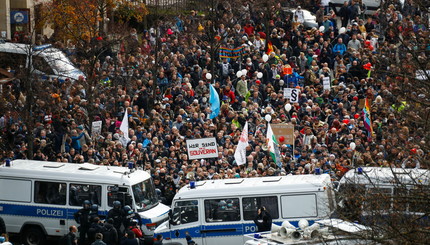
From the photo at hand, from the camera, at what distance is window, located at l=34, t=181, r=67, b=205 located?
25234 millimetres

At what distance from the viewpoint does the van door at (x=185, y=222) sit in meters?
23.5

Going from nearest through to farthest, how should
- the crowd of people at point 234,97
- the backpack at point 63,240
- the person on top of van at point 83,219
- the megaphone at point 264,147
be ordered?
1. the backpack at point 63,240
2. the person on top of van at point 83,219
3. the crowd of people at point 234,97
4. the megaphone at point 264,147

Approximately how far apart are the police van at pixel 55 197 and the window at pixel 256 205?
10.1ft

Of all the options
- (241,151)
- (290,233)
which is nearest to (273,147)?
(241,151)

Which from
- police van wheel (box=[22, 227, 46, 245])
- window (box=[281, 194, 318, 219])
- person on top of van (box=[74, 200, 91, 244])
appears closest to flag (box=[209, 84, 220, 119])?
person on top of van (box=[74, 200, 91, 244])

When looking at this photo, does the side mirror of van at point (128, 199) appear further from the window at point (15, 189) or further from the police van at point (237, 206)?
the window at point (15, 189)

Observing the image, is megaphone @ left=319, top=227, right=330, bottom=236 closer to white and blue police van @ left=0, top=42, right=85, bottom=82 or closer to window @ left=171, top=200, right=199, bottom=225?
window @ left=171, top=200, right=199, bottom=225

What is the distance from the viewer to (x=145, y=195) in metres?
25.8

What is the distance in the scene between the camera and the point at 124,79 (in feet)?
114

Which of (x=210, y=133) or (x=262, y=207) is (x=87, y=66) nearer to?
(x=210, y=133)

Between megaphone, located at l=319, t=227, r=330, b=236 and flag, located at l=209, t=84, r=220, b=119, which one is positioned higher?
flag, located at l=209, t=84, r=220, b=119

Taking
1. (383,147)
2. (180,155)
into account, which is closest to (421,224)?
(383,147)

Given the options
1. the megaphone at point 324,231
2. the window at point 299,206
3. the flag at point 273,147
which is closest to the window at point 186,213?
the window at point 299,206

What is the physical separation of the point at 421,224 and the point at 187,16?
26.0 m
